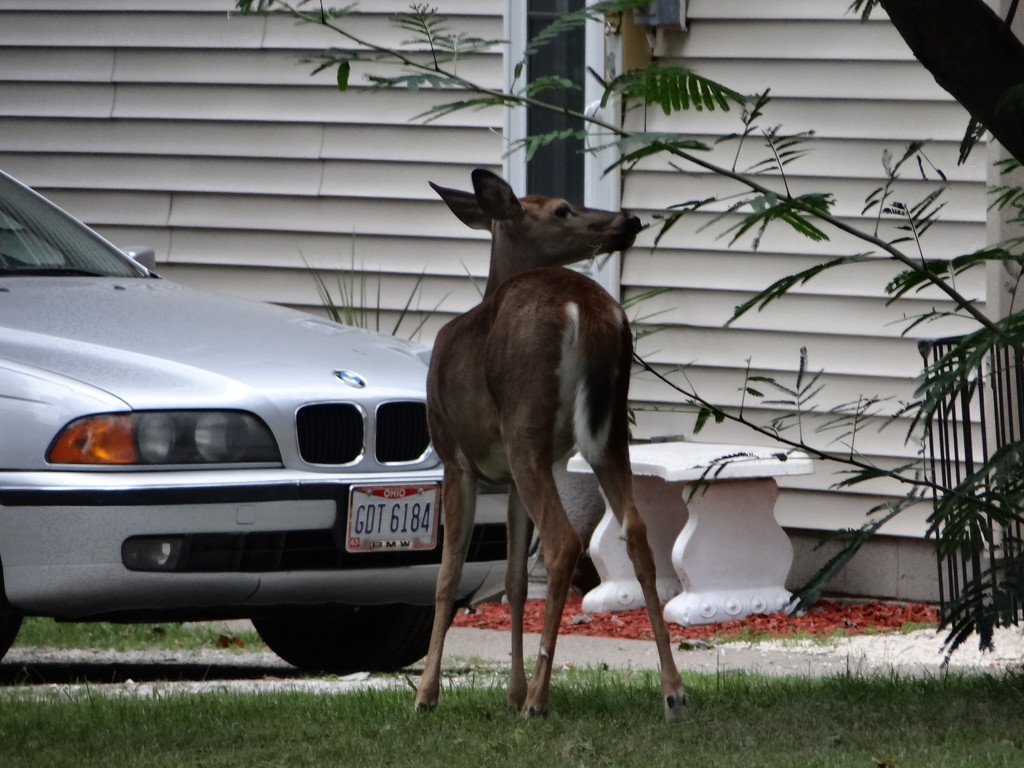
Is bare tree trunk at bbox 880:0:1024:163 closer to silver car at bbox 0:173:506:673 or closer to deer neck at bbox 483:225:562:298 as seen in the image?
deer neck at bbox 483:225:562:298

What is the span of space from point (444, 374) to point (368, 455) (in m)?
1.12

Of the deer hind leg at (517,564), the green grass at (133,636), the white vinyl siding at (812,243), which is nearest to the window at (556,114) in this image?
the white vinyl siding at (812,243)

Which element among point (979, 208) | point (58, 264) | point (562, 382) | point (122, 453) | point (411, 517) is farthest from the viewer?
point (979, 208)

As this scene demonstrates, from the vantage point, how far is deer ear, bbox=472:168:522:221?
15.8ft

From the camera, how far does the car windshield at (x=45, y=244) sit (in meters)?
6.64

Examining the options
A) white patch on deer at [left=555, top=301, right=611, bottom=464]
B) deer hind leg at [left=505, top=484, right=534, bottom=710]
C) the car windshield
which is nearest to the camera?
white patch on deer at [left=555, top=301, right=611, bottom=464]

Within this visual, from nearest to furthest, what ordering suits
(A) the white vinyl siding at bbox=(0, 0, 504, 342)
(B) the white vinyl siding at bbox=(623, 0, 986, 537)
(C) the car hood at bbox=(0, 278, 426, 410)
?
(C) the car hood at bbox=(0, 278, 426, 410) < (B) the white vinyl siding at bbox=(623, 0, 986, 537) < (A) the white vinyl siding at bbox=(0, 0, 504, 342)

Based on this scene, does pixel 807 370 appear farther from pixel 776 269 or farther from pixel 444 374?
pixel 444 374

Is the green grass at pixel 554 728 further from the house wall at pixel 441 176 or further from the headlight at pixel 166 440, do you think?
the house wall at pixel 441 176

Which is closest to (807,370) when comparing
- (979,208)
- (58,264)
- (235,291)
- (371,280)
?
(979,208)

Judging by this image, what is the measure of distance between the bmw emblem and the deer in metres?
1.07

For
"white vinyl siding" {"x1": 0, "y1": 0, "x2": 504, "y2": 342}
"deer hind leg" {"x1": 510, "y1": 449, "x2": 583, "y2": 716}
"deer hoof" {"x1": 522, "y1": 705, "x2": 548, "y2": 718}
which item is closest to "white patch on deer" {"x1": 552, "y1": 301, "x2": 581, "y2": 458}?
"deer hind leg" {"x1": 510, "y1": 449, "x2": 583, "y2": 716}

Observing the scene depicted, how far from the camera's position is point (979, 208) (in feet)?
27.7

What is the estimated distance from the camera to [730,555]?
28.1 ft
